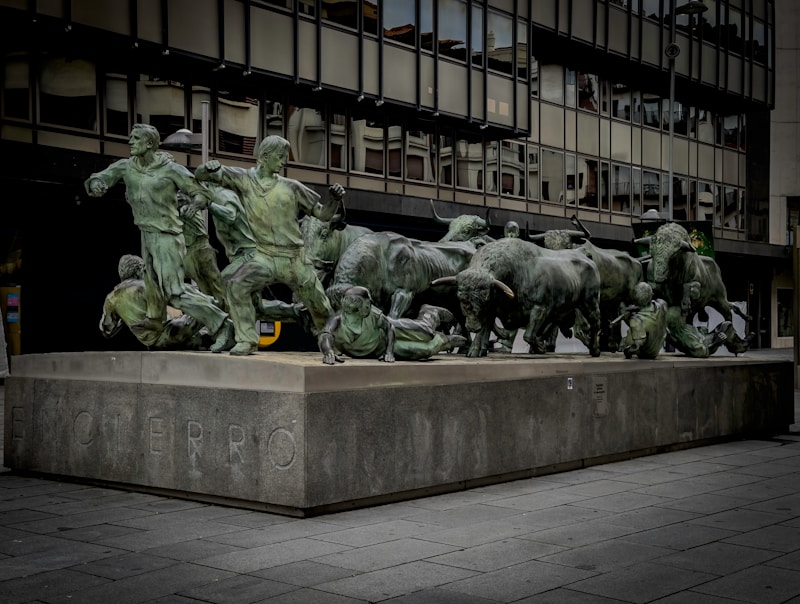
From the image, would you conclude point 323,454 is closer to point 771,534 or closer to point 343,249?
point 771,534

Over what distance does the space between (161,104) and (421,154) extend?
9.26 meters

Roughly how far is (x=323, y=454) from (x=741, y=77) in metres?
42.8

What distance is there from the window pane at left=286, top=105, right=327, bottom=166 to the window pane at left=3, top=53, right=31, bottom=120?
7.21 m

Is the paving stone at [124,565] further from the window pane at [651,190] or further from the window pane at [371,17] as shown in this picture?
the window pane at [651,190]

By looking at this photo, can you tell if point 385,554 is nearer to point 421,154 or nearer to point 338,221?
point 338,221

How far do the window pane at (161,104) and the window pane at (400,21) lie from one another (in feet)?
21.2

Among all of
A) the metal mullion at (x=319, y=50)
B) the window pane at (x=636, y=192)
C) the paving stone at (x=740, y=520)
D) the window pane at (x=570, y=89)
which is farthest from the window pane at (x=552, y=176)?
the paving stone at (x=740, y=520)

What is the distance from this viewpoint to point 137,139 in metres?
10.6

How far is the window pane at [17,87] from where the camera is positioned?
74.3 ft

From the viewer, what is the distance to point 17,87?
898 inches

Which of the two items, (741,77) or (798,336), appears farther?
(741,77)

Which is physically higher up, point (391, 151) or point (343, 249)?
point (391, 151)

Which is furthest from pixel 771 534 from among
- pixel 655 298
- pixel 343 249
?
pixel 655 298

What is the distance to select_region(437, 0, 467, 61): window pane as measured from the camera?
103 feet
